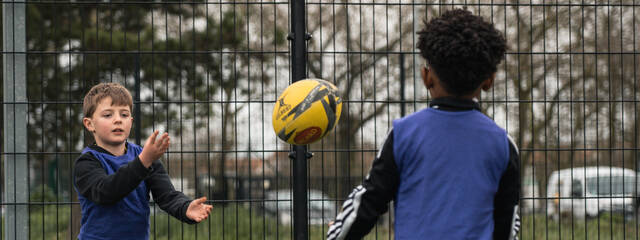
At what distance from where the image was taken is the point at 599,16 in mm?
8211

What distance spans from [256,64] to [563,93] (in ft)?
15.8

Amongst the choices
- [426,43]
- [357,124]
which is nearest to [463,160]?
[426,43]

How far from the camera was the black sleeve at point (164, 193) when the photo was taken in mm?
2633

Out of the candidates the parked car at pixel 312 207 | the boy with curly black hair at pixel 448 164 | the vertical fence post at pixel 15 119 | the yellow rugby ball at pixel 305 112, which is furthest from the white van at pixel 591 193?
the vertical fence post at pixel 15 119

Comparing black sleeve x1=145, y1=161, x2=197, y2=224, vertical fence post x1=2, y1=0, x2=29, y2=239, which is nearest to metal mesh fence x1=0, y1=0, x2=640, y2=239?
vertical fence post x1=2, y1=0, x2=29, y2=239

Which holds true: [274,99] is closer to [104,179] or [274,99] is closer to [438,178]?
[104,179]

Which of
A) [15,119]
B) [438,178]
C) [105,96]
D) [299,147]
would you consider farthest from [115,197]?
[15,119]

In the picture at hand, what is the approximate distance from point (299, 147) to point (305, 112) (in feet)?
2.56

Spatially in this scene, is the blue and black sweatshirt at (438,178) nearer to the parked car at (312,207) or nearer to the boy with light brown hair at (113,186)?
the boy with light brown hair at (113,186)

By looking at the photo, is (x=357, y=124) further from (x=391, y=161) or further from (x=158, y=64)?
(x=391, y=161)

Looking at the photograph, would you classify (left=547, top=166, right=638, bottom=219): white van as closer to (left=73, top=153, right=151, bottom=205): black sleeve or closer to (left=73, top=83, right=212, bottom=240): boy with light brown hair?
(left=73, top=83, right=212, bottom=240): boy with light brown hair

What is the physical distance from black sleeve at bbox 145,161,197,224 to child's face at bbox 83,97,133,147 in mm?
203

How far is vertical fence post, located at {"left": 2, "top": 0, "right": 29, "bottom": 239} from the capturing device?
14.6ft

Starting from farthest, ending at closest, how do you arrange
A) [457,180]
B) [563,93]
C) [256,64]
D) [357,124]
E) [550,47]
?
[563,93] < [550,47] < [256,64] < [357,124] < [457,180]
